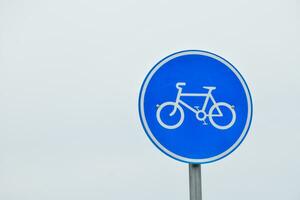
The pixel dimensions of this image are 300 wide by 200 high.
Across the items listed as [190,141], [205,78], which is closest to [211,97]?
[205,78]

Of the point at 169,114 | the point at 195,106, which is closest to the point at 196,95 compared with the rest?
the point at 195,106

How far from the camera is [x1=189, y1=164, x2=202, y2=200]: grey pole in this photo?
8.18 feet

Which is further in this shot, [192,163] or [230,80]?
[230,80]

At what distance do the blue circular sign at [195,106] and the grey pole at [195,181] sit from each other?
0.13ft

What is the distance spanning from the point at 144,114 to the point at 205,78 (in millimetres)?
380

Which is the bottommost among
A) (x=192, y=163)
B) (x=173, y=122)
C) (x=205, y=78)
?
(x=192, y=163)

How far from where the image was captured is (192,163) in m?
2.53

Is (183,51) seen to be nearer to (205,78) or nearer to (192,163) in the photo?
(205,78)

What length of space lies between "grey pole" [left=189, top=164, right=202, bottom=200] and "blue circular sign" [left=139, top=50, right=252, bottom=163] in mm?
40

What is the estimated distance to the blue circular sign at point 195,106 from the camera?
2562mm

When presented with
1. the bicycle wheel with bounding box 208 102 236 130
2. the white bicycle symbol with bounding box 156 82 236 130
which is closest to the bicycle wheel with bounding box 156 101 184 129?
the white bicycle symbol with bounding box 156 82 236 130

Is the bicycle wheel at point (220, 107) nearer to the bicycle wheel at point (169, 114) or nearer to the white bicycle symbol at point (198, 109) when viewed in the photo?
the white bicycle symbol at point (198, 109)

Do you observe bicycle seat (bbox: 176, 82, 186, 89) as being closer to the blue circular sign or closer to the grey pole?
the blue circular sign

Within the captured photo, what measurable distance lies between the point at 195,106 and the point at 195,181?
1.23 feet
